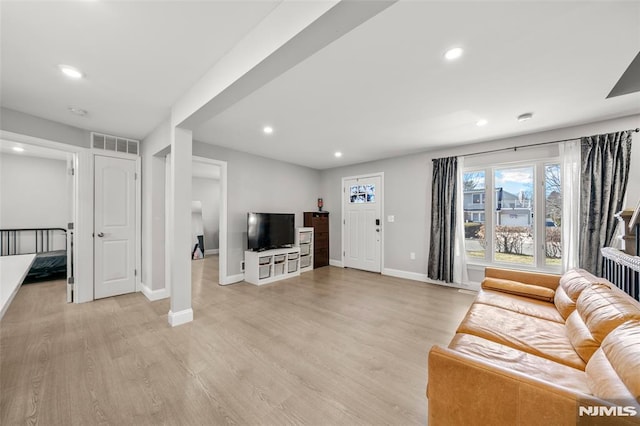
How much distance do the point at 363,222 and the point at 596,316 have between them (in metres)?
4.09

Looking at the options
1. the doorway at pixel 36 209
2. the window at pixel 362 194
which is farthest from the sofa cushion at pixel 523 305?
the doorway at pixel 36 209

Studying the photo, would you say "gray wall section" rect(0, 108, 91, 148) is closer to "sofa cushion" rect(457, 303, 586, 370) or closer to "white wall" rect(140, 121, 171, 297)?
"white wall" rect(140, 121, 171, 297)

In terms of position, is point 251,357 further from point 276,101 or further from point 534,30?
point 534,30

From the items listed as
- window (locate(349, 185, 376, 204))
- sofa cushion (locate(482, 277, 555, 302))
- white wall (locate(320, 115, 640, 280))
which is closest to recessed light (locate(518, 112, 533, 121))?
white wall (locate(320, 115, 640, 280))

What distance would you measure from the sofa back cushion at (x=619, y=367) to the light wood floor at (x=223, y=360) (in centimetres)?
93

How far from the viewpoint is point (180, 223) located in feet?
8.69

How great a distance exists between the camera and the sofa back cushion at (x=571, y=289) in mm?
1833

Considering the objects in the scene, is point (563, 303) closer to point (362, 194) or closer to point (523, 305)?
point (523, 305)

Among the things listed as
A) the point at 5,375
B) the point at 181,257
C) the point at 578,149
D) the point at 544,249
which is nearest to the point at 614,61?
the point at 578,149

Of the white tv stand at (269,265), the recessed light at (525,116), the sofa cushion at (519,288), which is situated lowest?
the white tv stand at (269,265)

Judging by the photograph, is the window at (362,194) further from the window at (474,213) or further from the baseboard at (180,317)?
the baseboard at (180,317)

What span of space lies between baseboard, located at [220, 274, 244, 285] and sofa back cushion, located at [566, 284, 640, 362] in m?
4.28

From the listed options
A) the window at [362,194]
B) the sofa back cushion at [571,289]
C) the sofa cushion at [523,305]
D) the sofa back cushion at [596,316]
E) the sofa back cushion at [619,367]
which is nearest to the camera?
the sofa back cushion at [619,367]

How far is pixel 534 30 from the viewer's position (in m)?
1.56
